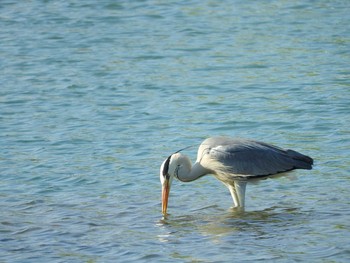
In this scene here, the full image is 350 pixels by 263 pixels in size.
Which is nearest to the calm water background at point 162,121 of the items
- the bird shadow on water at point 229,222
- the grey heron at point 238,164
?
the bird shadow on water at point 229,222

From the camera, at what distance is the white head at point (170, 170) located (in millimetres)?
9930

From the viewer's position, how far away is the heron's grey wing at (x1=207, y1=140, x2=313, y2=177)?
10.1 m

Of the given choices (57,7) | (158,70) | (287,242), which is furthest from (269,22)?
(287,242)

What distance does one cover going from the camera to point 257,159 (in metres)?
10.1

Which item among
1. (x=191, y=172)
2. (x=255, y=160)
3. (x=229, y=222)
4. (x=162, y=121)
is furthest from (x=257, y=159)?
(x=162, y=121)

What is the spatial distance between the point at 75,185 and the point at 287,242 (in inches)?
132

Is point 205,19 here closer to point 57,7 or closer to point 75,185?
point 57,7

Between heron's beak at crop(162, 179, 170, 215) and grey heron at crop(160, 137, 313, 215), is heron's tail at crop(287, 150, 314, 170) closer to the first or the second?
grey heron at crop(160, 137, 313, 215)

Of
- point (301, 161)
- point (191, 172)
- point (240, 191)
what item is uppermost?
point (301, 161)

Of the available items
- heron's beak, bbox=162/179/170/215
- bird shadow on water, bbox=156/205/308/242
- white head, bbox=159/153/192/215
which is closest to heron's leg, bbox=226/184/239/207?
bird shadow on water, bbox=156/205/308/242

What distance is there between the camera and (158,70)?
16.5 metres

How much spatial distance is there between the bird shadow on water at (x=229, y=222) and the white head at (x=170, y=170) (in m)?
0.26

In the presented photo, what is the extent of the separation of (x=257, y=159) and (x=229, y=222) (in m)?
0.97

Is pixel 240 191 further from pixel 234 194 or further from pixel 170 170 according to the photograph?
pixel 170 170
